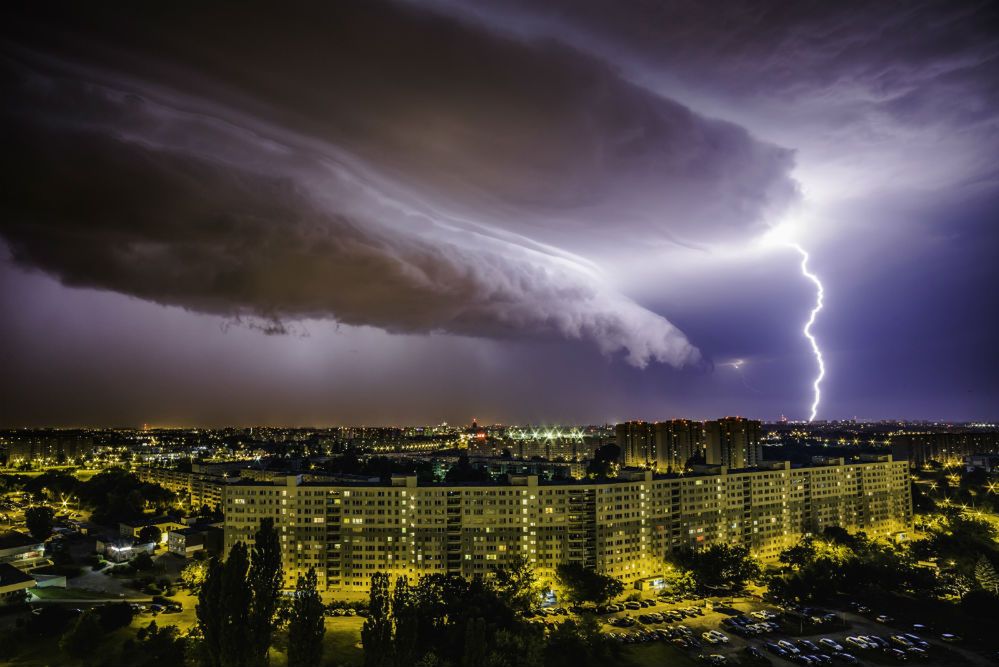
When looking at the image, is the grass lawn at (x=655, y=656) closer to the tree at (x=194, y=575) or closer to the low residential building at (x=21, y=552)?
the tree at (x=194, y=575)

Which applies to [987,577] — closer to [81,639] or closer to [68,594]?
[81,639]

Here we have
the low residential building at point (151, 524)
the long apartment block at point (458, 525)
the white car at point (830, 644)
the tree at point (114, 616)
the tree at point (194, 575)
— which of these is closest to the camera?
the white car at point (830, 644)

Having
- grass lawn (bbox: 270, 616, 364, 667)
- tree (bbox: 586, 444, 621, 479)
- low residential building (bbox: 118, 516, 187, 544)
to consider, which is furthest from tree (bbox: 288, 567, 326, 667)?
tree (bbox: 586, 444, 621, 479)

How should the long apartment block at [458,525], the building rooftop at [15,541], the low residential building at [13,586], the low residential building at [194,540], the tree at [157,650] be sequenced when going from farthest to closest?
the low residential building at [194,540], the building rooftop at [15,541], the long apartment block at [458,525], the low residential building at [13,586], the tree at [157,650]

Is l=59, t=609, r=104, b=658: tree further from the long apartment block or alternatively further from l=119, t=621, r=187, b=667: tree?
the long apartment block

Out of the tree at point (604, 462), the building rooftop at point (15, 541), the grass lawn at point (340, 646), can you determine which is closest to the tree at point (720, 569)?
the grass lawn at point (340, 646)

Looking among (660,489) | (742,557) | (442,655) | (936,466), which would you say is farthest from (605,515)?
(936,466)

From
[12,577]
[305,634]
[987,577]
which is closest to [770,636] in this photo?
[987,577]

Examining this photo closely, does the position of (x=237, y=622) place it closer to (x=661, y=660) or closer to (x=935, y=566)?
(x=661, y=660)
